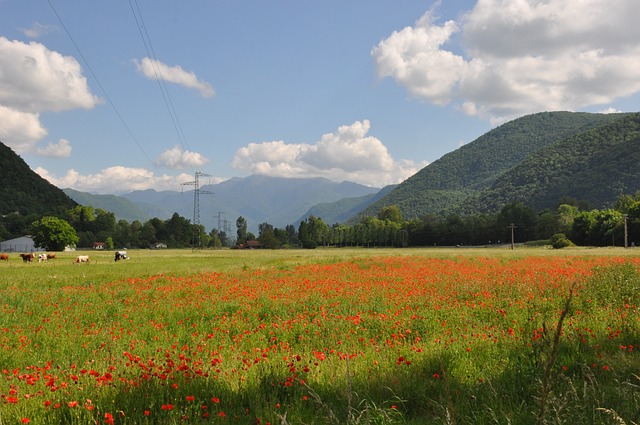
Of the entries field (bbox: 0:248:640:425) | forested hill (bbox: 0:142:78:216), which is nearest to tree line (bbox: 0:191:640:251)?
forested hill (bbox: 0:142:78:216)

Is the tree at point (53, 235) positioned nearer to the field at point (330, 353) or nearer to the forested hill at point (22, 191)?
the forested hill at point (22, 191)

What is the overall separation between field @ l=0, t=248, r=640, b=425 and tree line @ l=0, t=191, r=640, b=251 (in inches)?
3658

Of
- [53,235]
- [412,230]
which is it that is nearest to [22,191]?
[53,235]

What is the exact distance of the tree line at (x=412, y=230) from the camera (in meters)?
105

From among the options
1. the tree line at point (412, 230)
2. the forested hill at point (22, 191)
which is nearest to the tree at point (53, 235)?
the tree line at point (412, 230)

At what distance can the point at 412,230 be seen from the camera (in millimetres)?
164625

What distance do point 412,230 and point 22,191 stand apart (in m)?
158

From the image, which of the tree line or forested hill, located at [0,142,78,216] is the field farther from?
forested hill, located at [0,142,78,216]

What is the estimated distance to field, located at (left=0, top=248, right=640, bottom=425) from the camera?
514cm

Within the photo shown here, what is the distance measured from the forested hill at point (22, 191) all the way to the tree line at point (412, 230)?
5.19 m

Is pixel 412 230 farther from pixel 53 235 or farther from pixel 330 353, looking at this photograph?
pixel 330 353

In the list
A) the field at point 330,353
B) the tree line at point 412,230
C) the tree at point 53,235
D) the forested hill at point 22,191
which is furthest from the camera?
the forested hill at point 22,191

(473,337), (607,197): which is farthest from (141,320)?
(607,197)

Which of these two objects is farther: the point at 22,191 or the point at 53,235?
the point at 22,191
